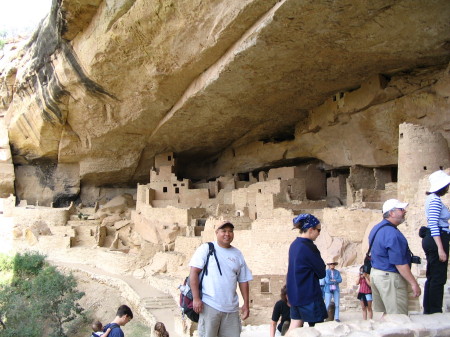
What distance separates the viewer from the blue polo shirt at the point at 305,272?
3613 mm

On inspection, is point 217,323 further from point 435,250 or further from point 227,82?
point 227,82

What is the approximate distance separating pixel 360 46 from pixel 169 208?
8.80 meters

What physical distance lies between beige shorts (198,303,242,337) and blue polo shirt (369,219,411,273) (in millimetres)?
1391

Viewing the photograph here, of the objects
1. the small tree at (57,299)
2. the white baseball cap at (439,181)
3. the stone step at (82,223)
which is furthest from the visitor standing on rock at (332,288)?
the stone step at (82,223)

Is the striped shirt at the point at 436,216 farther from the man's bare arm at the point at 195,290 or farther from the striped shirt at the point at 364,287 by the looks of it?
the man's bare arm at the point at 195,290

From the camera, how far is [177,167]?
20609 mm

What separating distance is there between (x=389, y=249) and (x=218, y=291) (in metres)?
1.54

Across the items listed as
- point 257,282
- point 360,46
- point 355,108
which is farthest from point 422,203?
point 355,108

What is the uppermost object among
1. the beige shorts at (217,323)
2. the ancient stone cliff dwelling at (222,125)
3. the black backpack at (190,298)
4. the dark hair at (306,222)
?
the ancient stone cliff dwelling at (222,125)

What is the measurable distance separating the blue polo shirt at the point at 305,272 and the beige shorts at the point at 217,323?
1.81 ft

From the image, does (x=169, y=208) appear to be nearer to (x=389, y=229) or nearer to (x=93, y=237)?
(x=93, y=237)

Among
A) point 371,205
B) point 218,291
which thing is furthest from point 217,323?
point 371,205

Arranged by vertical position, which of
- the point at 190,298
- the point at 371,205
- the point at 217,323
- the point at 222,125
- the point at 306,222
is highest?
the point at 222,125

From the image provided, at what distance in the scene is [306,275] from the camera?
3.62 meters
